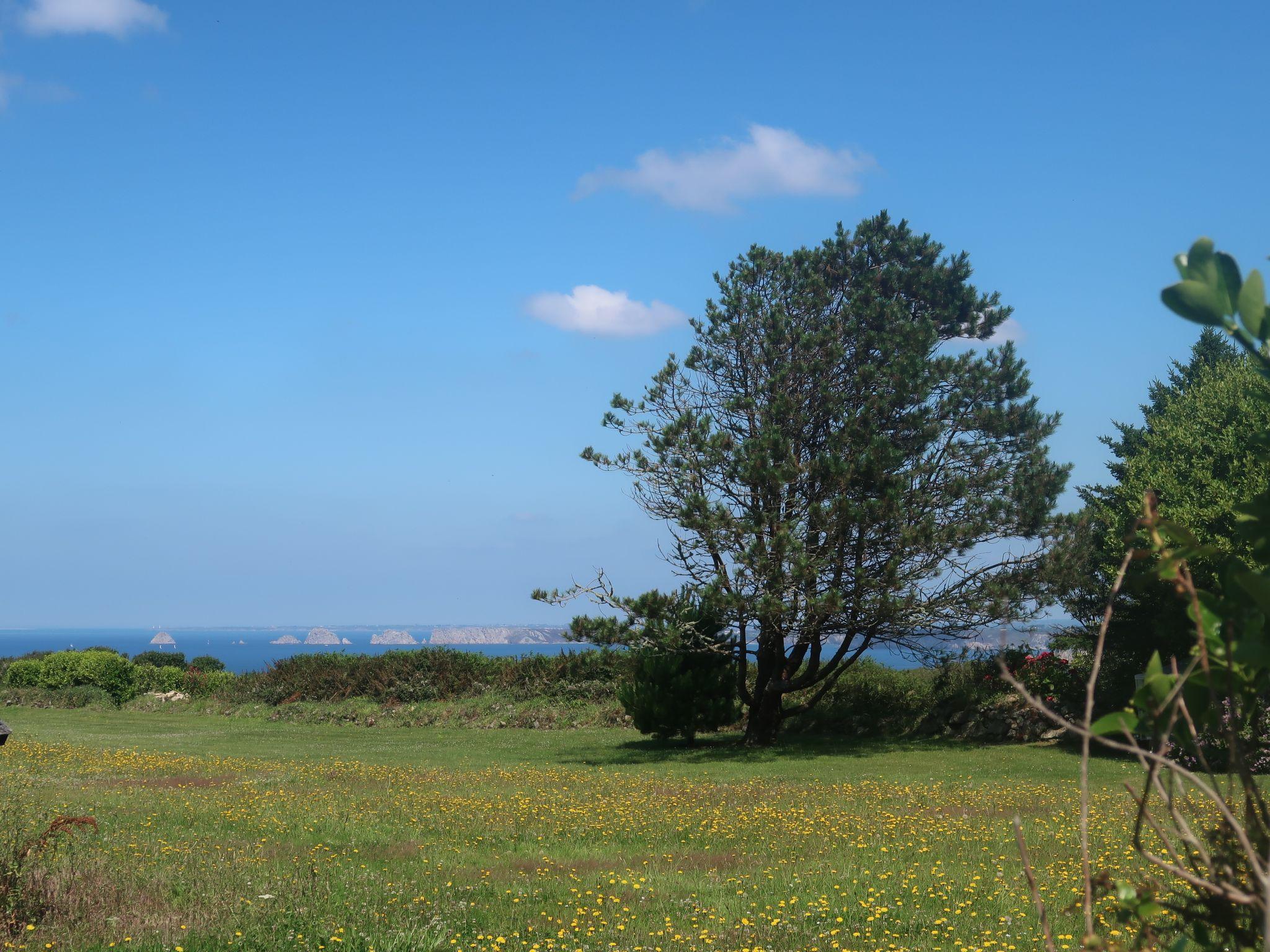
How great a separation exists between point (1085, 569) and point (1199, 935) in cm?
1980

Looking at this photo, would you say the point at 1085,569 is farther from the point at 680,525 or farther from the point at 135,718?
the point at 135,718

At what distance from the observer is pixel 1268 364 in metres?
1.64

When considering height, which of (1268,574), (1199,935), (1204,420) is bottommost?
(1199,935)

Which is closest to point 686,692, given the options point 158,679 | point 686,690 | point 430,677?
point 686,690

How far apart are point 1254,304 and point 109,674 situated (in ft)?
125

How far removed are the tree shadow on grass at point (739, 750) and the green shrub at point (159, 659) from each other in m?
26.1

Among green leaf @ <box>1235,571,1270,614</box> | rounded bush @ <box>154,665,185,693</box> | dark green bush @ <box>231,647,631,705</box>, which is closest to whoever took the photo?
green leaf @ <box>1235,571,1270,614</box>

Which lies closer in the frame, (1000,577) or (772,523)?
(772,523)

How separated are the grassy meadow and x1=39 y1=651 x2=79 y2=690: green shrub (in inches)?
696

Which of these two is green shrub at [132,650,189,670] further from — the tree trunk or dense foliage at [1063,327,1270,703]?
dense foliage at [1063,327,1270,703]

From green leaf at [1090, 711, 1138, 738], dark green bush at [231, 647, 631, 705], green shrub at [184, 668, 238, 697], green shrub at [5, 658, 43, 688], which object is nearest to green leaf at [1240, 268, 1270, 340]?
green leaf at [1090, 711, 1138, 738]

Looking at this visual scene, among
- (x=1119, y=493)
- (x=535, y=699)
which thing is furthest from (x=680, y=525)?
(x=535, y=699)

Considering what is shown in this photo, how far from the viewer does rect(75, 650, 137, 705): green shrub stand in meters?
33.5

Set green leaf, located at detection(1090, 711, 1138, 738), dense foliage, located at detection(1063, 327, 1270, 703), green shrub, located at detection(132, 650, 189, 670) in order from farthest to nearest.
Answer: green shrub, located at detection(132, 650, 189, 670) → dense foliage, located at detection(1063, 327, 1270, 703) → green leaf, located at detection(1090, 711, 1138, 738)
